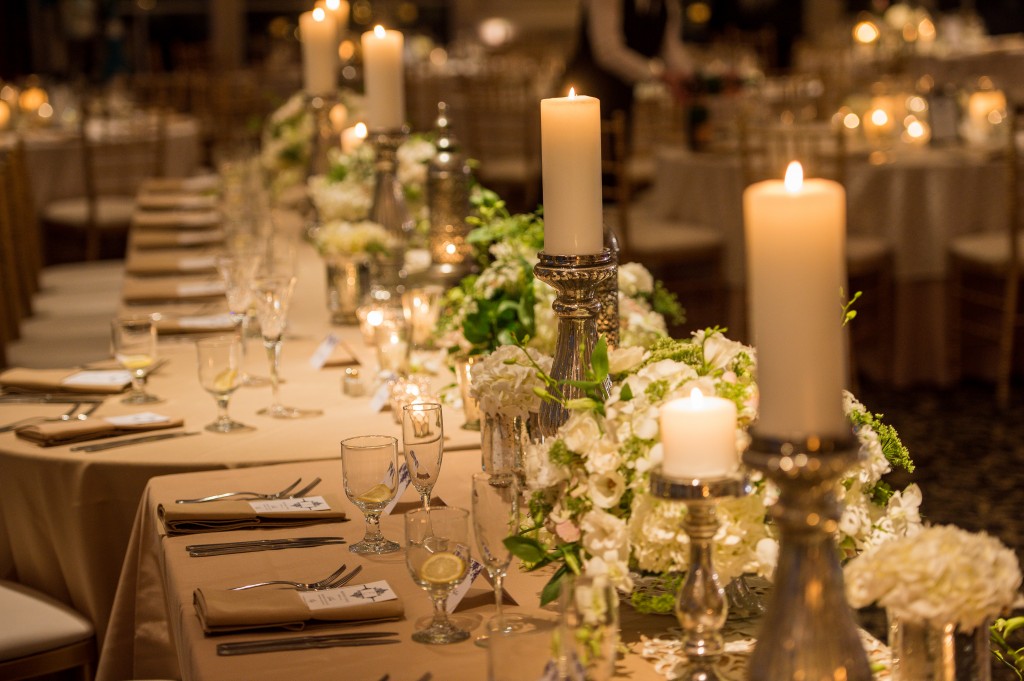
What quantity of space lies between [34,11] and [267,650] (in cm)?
1354

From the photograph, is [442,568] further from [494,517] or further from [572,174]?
[572,174]

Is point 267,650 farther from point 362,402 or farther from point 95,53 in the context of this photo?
point 95,53

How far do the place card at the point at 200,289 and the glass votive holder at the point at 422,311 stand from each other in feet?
3.26

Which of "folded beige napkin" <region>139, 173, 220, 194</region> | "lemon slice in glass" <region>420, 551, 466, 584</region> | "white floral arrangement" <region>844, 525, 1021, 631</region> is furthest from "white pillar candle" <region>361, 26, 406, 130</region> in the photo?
"folded beige napkin" <region>139, 173, 220, 194</region>

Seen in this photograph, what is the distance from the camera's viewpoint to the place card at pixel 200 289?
11.7ft

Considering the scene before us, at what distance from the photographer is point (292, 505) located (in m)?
1.95

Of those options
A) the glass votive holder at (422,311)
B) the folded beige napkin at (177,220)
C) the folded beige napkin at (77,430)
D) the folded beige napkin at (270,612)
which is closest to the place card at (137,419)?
the folded beige napkin at (77,430)

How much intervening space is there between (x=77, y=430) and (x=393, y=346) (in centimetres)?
61

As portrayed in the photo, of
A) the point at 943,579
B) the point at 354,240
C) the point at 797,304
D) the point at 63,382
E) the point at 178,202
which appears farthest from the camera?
the point at 178,202

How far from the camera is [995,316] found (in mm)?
5570

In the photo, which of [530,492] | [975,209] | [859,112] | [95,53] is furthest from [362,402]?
[95,53]

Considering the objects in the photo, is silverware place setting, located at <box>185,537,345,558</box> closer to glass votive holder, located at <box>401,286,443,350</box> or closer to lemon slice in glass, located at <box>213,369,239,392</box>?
lemon slice in glass, located at <box>213,369,239,392</box>

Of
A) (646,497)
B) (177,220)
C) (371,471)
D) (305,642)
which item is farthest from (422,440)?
(177,220)

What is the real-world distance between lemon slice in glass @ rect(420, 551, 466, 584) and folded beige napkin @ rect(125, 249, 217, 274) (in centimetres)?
254
